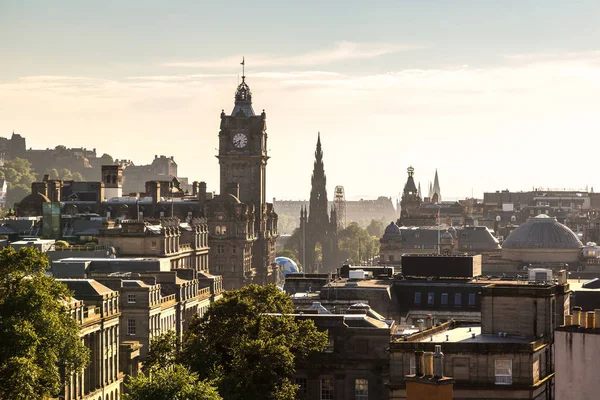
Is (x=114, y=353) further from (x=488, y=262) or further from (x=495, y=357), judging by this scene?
(x=488, y=262)

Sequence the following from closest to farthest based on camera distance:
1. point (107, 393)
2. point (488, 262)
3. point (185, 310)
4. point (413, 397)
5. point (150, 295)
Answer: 1. point (413, 397)
2. point (107, 393)
3. point (150, 295)
4. point (185, 310)
5. point (488, 262)

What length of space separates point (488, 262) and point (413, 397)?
454 ft

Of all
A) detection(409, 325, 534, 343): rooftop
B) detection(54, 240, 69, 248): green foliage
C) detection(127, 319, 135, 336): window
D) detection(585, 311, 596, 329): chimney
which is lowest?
detection(127, 319, 135, 336): window

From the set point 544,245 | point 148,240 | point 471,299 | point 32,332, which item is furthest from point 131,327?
point 544,245

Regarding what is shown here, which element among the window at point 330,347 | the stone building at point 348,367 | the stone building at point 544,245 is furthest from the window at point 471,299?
the stone building at point 544,245

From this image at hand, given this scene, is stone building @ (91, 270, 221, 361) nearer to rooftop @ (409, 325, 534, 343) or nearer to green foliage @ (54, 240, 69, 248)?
green foliage @ (54, 240, 69, 248)

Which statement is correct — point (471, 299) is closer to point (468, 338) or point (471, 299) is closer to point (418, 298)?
point (418, 298)

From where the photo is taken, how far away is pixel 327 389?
265ft

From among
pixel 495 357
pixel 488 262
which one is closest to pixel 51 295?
pixel 495 357

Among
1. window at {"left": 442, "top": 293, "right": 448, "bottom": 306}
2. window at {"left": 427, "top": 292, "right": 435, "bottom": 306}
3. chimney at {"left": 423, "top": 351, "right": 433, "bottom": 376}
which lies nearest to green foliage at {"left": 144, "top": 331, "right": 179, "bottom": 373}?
chimney at {"left": 423, "top": 351, "right": 433, "bottom": 376}

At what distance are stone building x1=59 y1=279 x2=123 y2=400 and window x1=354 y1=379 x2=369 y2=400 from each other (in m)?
27.1

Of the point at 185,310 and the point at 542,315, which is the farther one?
the point at 185,310

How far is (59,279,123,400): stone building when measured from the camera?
340ft

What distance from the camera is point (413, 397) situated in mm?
48531
